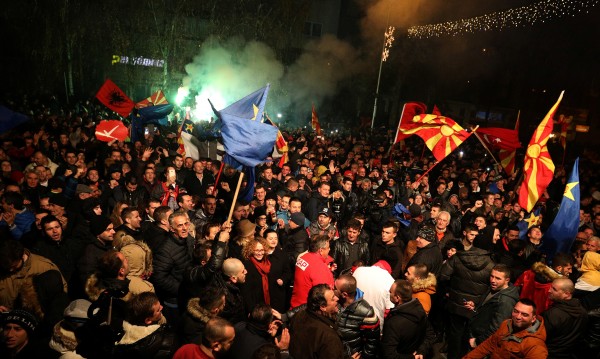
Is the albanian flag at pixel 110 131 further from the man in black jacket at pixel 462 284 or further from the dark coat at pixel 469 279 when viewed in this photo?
the dark coat at pixel 469 279

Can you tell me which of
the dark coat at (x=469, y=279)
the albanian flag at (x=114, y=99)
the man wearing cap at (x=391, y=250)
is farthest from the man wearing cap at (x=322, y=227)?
the albanian flag at (x=114, y=99)

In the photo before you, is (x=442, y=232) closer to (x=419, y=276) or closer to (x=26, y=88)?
(x=419, y=276)

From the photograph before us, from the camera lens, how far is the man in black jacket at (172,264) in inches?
180

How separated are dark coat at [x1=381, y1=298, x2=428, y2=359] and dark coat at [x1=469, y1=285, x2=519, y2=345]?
3.57 ft

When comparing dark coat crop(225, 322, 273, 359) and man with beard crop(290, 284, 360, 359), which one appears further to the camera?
man with beard crop(290, 284, 360, 359)

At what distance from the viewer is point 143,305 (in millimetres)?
3123

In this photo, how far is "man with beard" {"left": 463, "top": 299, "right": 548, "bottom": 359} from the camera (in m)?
3.52

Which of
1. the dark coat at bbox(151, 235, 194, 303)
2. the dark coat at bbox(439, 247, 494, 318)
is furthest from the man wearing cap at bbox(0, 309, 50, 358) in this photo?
the dark coat at bbox(439, 247, 494, 318)

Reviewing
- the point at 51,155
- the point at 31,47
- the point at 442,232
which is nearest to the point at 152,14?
the point at 31,47

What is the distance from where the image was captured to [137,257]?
431 cm

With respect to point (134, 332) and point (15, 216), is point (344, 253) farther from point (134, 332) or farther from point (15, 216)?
point (15, 216)

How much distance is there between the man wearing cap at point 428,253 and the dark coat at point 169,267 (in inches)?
110

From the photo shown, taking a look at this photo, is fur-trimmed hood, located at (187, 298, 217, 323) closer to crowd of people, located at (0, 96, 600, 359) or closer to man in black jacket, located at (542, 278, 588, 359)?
crowd of people, located at (0, 96, 600, 359)

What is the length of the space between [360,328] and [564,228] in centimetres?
385
